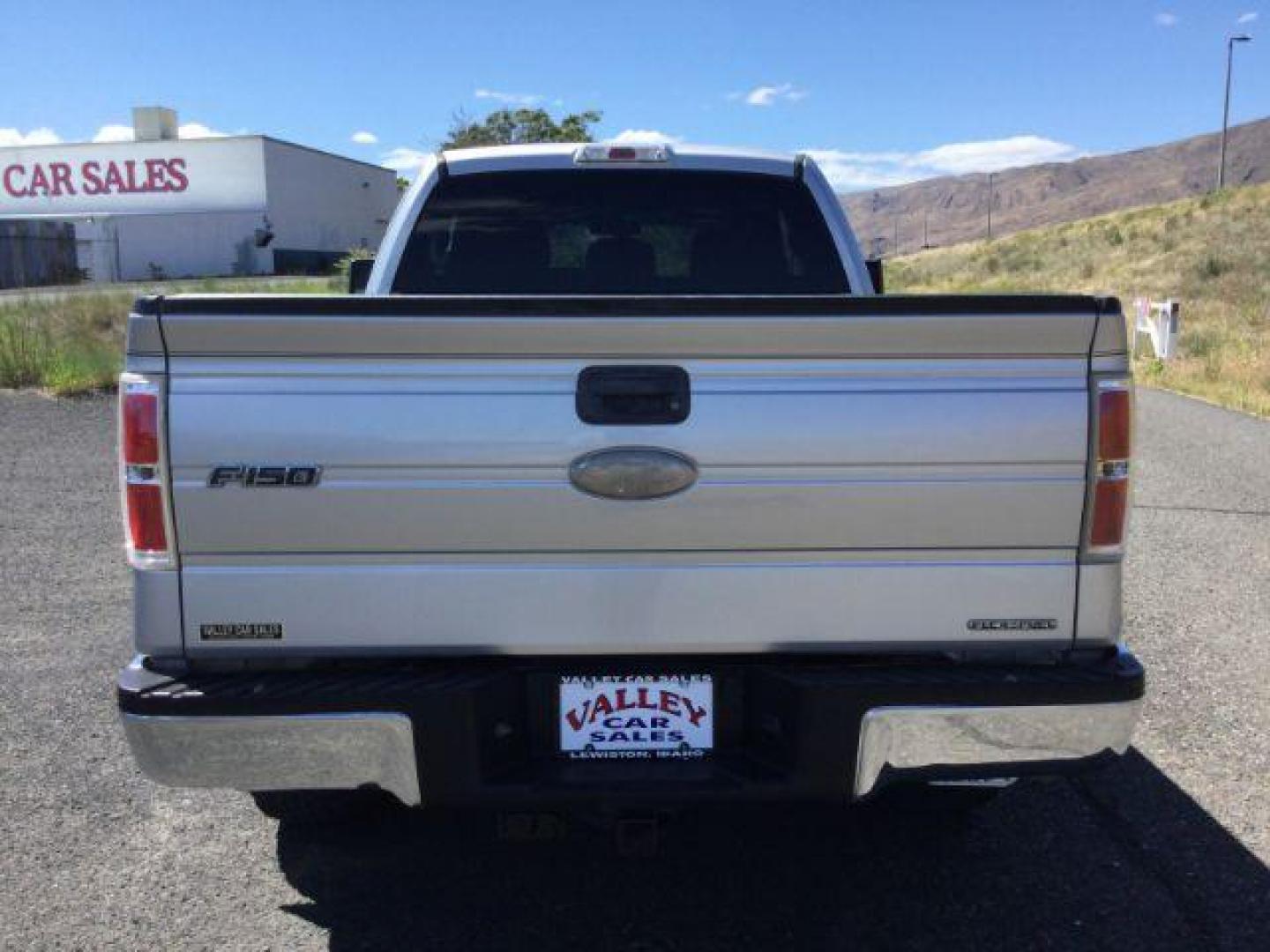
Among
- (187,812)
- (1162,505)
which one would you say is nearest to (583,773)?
(187,812)

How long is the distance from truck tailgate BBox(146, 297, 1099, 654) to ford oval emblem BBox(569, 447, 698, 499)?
0.02 metres

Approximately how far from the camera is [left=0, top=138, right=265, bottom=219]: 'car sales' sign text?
5600 centimetres

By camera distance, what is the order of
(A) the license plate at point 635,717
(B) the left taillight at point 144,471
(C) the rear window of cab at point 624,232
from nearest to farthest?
1. (B) the left taillight at point 144,471
2. (A) the license plate at point 635,717
3. (C) the rear window of cab at point 624,232

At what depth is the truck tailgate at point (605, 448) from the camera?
256 cm

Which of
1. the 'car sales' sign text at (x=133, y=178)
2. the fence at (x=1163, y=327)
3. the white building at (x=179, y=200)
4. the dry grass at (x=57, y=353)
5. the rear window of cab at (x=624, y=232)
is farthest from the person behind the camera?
Result: the 'car sales' sign text at (x=133, y=178)

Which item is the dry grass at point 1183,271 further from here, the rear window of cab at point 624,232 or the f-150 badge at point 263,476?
the f-150 badge at point 263,476

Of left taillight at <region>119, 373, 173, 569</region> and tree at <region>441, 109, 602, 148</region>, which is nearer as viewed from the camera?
left taillight at <region>119, 373, 173, 569</region>

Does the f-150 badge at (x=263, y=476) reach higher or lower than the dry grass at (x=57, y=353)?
higher

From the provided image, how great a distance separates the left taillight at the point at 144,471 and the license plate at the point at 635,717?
3.07ft

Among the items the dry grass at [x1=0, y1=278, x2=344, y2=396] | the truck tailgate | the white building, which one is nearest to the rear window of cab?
the truck tailgate

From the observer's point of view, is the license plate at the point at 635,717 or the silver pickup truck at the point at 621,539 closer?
the silver pickup truck at the point at 621,539

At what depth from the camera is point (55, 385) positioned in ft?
44.9

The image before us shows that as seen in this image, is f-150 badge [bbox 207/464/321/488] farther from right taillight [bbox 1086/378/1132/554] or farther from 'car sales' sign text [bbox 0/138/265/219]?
'car sales' sign text [bbox 0/138/265/219]

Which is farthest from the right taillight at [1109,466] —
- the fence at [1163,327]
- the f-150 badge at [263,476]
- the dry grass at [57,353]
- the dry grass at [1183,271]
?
the fence at [1163,327]
